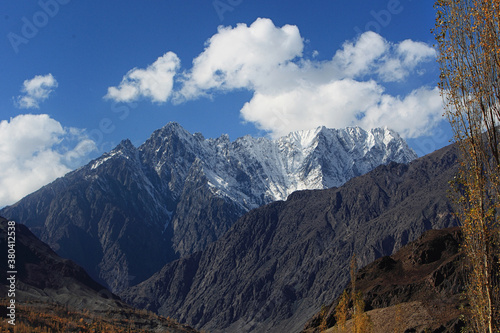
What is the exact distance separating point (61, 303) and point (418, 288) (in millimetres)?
107939

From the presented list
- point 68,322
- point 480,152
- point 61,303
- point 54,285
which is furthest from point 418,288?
point 54,285

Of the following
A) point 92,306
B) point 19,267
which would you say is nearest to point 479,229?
point 92,306

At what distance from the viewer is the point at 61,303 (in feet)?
491

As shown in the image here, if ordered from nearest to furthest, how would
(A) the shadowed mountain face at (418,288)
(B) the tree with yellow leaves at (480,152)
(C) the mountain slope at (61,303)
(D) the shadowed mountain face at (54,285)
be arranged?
(B) the tree with yellow leaves at (480,152)
(A) the shadowed mountain face at (418,288)
(C) the mountain slope at (61,303)
(D) the shadowed mountain face at (54,285)

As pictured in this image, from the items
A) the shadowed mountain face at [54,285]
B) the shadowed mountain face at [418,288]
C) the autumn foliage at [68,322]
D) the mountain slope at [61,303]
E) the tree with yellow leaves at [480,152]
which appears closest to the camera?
the tree with yellow leaves at [480,152]

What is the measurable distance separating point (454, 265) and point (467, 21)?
73.4 m

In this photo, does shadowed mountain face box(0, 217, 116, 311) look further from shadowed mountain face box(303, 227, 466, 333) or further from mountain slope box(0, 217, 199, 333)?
shadowed mountain face box(303, 227, 466, 333)

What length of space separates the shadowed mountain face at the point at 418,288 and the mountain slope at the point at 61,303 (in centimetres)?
3791

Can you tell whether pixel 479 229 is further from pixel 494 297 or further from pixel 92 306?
pixel 92 306

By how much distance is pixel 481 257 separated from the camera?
23266 mm

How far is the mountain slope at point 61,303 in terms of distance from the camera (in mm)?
78806

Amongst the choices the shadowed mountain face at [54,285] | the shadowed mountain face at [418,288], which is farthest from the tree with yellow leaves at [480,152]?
the shadowed mountain face at [54,285]

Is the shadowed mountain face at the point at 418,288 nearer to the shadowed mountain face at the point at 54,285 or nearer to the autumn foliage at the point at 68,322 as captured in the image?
the autumn foliage at the point at 68,322

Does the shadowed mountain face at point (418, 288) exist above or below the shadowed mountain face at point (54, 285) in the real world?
below
